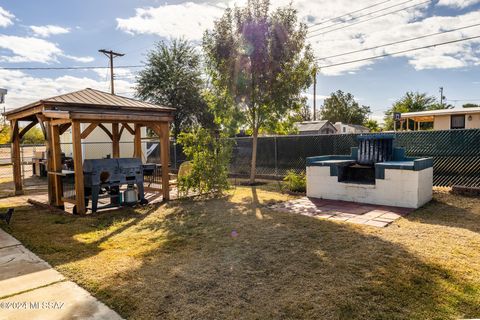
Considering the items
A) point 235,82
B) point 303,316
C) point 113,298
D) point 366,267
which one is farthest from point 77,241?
point 235,82

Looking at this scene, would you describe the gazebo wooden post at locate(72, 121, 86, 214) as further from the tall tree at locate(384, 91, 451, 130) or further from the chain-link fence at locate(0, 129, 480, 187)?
the tall tree at locate(384, 91, 451, 130)

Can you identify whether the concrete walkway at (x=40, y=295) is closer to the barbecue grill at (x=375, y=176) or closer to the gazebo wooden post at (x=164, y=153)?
the gazebo wooden post at (x=164, y=153)

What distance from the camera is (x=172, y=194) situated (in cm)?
950

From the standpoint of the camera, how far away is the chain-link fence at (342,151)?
8188 mm

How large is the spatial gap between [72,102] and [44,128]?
1338mm

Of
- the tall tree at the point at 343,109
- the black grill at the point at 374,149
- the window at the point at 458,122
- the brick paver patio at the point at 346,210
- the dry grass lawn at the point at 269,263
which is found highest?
the tall tree at the point at 343,109

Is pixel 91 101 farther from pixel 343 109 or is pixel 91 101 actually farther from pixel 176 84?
pixel 343 109

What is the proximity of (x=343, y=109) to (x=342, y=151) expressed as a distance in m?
41.7

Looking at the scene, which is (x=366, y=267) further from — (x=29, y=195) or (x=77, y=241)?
(x=29, y=195)

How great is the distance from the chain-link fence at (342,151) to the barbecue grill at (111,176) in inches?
183

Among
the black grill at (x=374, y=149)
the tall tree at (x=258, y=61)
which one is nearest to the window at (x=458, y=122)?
the tall tree at (x=258, y=61)

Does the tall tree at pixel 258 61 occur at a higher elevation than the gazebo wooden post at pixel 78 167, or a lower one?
higher

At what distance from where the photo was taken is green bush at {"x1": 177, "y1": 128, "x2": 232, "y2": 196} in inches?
338

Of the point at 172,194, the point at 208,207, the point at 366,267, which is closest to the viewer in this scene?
the point at 366,267
